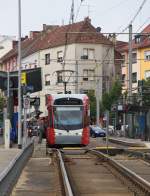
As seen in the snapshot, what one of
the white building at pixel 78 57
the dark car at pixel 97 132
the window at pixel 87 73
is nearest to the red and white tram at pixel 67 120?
the dark car at pixel 97 132

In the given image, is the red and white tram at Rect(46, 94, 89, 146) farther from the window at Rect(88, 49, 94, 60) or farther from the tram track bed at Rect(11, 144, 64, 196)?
the window at Rect(88, 49, 94, 60)

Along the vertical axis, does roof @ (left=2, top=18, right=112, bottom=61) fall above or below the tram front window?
above

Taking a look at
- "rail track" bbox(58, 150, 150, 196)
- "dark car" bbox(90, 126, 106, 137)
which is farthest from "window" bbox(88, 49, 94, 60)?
"rail track" bbox(58, 150, 150, 196)

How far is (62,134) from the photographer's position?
38094mm

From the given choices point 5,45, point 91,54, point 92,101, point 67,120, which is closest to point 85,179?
point 67,120

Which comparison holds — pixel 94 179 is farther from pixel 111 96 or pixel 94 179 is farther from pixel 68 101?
pixel 111 96

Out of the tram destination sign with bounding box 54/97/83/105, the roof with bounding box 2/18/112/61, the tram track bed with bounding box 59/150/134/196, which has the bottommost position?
the tram track bed with bounding box 59/150/134/196

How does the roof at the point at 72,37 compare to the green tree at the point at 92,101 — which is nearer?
the green tree at the point at 92,101

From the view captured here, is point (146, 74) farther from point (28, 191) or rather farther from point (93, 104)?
point (28, 191)

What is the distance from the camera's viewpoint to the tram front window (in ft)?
125

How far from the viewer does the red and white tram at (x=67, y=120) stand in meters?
38.1

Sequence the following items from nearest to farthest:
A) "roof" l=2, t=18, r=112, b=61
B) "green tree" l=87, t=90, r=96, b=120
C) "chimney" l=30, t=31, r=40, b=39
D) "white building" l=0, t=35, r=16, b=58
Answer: "green tree" l=87, t=90, r=96, b=120 < "roof" l=2, t=18, r=112, b=61 < "chimney" l=30, t=31, r=40, b=39 < "white building" l=0, t=35, r=16, b=58

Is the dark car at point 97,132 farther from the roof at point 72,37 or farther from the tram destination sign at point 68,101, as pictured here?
the tram destination sign at point 68,101

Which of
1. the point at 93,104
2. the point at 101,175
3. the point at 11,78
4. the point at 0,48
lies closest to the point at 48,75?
the point at 93,104
